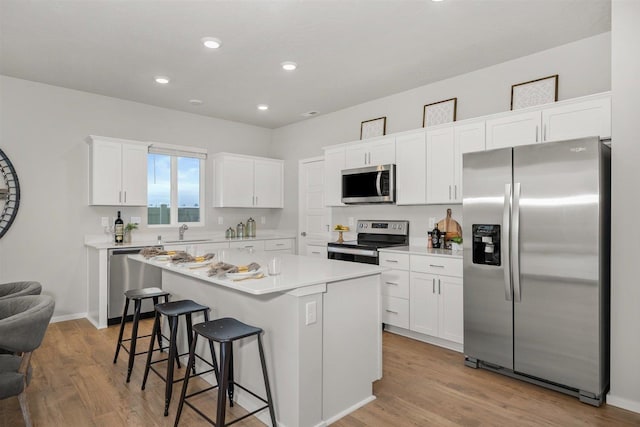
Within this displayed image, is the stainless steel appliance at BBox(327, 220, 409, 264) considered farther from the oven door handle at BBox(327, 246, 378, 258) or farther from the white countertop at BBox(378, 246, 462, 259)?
the white countertop at BBox(378, 246, 462, 259)

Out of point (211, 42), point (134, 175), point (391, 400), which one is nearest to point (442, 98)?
point (211, 42)

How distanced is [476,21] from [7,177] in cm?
491

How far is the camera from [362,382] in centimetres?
251

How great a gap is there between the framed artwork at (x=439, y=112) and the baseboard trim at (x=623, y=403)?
9.17 ft

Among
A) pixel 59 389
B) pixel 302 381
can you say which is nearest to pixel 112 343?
pixel 59 389

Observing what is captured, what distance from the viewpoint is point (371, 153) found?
457 cm

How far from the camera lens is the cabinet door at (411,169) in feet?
13.3

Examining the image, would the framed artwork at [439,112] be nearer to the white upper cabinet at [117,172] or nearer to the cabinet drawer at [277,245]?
the cabinet drawer at [277,245]

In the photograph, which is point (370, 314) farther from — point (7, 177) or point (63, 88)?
point (63, 88)

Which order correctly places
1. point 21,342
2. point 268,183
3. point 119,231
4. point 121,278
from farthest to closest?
point 268,183 → point 119,231 → point 121,278 → point 21,342

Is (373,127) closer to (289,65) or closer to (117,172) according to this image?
(289,65)

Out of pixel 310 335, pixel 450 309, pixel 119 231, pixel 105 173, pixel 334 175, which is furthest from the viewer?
pixel 334 175

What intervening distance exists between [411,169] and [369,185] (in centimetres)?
57

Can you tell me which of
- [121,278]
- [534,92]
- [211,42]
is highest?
[211,42]
